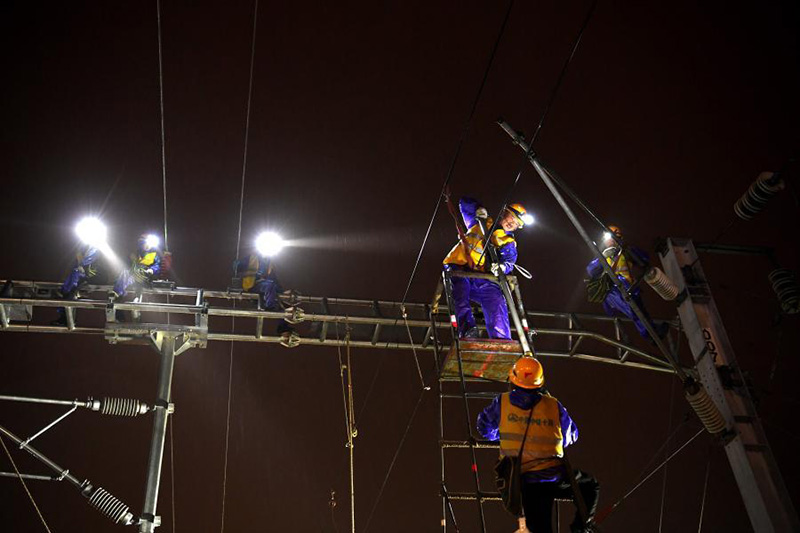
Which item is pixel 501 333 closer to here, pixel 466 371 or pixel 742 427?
pixel 466 371

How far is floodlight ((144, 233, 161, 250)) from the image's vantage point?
1146cm

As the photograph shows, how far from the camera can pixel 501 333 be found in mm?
9875

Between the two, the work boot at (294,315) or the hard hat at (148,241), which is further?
the hard hat at (148,241)

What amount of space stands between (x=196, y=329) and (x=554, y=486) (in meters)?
5.95

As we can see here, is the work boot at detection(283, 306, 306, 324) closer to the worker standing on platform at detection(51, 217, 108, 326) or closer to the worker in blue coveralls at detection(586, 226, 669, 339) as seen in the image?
the worker standing on platform at detection(51, 217, 108, 326)

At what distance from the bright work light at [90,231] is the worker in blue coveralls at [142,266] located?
579mm

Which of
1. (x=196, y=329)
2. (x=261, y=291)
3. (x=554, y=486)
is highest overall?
(x=261, y=291)

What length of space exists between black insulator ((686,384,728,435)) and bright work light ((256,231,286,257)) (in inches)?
300

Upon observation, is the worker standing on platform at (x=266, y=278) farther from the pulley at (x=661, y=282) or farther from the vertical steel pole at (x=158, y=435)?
the pulley at (x=661, y=282)

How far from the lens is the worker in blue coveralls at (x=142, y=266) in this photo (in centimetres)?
1101

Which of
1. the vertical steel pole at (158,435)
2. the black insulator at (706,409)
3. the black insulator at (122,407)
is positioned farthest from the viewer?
the black insulator at (122,407)

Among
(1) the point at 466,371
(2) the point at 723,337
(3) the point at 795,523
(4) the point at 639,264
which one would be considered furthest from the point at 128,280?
(3) the point at 795,523

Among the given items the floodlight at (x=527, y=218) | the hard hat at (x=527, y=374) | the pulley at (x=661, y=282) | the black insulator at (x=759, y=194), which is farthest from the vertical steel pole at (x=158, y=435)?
the black insulator at (x=759, y=194)

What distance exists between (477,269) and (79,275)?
20.3 ft
